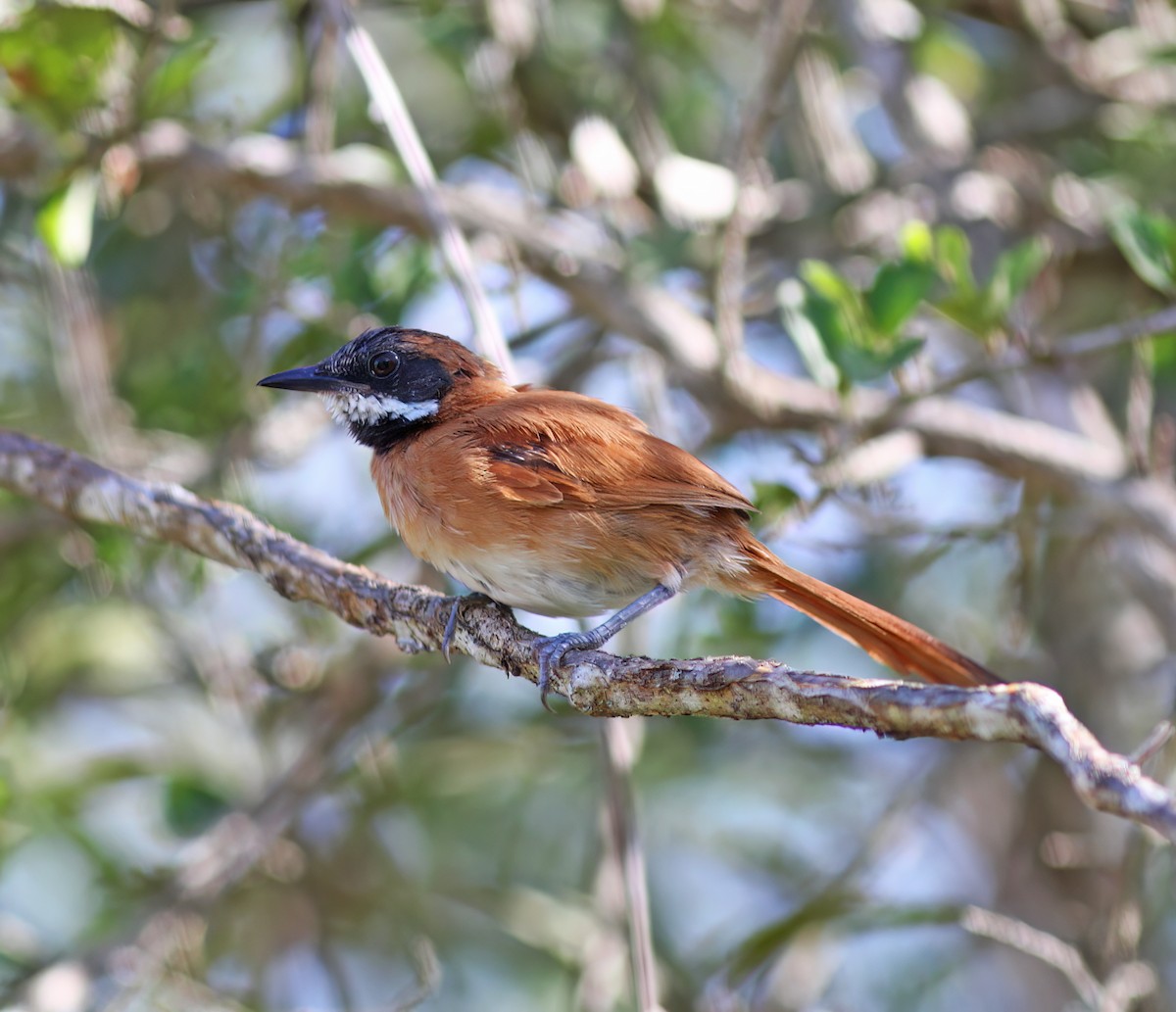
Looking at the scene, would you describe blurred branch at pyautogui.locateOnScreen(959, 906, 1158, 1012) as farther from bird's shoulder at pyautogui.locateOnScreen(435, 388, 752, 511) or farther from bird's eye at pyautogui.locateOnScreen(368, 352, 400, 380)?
bird's eye at pyautogui.locateOnScreen(368, 352, 400, 380)

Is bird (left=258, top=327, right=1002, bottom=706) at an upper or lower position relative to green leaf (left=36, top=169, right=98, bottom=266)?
lower

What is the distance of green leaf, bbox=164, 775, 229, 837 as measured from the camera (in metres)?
4.92

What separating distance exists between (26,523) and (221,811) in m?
1.31

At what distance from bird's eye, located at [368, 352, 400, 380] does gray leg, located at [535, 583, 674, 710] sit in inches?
46.5

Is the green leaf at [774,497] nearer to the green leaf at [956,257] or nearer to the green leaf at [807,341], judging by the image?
the green leaf at [807,341]

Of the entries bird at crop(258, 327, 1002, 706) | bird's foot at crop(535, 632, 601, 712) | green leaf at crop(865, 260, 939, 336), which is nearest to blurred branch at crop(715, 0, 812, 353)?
green leaf at crop(865, 260, 939, 336)

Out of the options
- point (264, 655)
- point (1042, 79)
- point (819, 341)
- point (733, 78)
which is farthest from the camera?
point (733, 78)

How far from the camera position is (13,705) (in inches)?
202

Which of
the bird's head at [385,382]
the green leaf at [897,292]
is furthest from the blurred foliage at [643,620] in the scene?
the bird's head at [385,382]

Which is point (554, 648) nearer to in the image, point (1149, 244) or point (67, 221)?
point (67, 221)

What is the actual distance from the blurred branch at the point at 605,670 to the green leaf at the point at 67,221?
658 millimetres

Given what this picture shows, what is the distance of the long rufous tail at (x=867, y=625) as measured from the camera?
3.23 metres

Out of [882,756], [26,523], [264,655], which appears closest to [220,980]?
[264,655]

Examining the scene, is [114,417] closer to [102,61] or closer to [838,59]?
[102,61]
